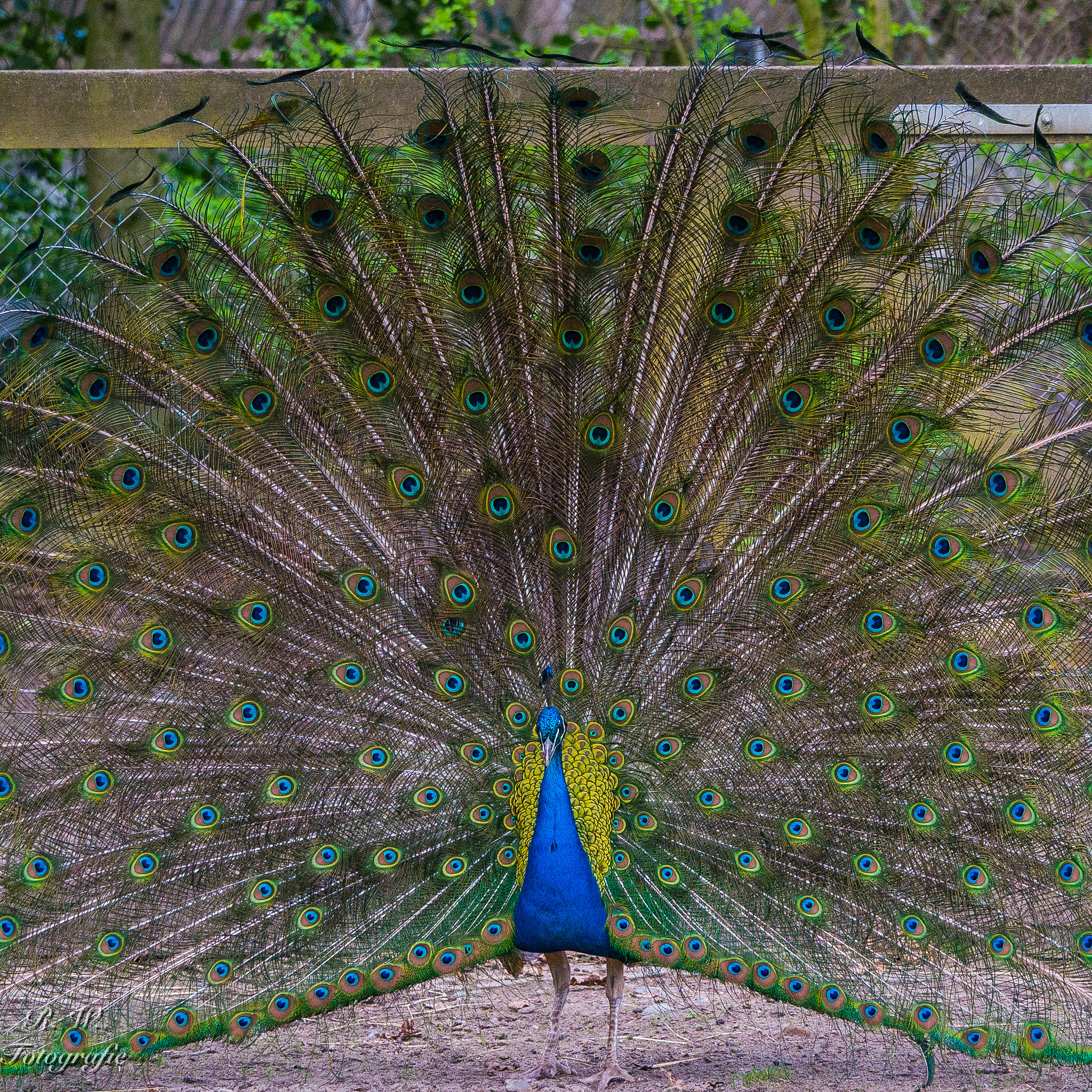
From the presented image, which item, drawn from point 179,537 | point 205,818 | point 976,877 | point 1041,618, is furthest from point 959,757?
point 179,537

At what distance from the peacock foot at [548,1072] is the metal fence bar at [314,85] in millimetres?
2801

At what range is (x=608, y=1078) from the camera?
3555 millimetres

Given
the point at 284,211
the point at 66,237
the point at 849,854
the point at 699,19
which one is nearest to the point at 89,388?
the point at 66,237

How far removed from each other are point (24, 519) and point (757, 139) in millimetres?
2155

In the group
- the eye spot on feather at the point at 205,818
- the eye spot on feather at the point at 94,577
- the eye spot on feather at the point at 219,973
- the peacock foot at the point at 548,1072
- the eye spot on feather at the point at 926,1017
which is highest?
the eye spot on feather at the point at 94,577

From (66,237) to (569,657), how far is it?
1.77 meters

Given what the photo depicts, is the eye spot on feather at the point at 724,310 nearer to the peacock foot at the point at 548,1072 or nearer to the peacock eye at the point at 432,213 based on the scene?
the peacock eye at the point at 432,213

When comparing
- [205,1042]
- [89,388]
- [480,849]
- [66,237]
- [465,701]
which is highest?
[66,237]

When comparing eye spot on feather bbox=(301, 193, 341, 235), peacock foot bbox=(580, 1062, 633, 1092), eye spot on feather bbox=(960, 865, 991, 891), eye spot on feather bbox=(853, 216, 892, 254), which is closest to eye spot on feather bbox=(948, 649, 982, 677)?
eye spot on feather bbox=(960, 865, 991, 891)

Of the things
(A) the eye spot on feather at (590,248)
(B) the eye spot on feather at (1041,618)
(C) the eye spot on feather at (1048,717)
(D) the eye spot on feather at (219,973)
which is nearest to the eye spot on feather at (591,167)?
(A) the eye spot on feather at (590,248)

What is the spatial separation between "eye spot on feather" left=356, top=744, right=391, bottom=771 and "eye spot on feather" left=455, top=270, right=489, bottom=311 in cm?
125

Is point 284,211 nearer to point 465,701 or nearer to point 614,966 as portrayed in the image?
point 465,701

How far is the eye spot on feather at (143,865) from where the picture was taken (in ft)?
10.8

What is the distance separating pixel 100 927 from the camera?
3.27 meters
